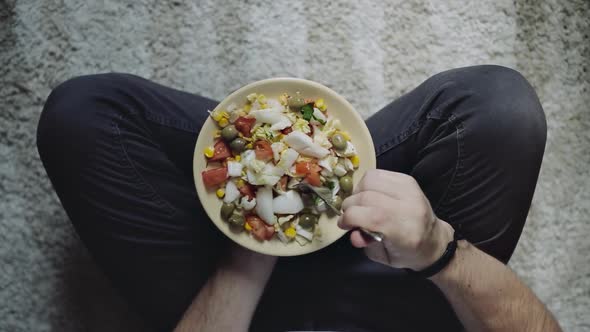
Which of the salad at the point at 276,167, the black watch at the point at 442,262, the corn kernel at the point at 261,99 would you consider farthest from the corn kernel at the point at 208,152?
the black watch at the point at 442,262

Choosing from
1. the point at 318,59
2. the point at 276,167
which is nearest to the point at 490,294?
the point at 276,167

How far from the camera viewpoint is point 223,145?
0.81 meters

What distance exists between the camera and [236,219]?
0.78 meters

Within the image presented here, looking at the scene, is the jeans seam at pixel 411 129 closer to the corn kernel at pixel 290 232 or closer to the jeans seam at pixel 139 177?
the corn kernel at pixel 290 232

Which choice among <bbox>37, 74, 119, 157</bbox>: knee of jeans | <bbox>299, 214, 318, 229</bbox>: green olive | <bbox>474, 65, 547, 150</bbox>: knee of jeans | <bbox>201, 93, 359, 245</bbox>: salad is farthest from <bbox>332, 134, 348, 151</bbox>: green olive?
<bbox>37, 74, 119, 157</bbox>: knee of jeans

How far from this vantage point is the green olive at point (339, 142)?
0.79 meters

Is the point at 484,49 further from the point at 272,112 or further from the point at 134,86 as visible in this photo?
the point at 134,86

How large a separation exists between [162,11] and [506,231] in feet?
2.72

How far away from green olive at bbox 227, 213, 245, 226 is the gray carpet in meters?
0.45

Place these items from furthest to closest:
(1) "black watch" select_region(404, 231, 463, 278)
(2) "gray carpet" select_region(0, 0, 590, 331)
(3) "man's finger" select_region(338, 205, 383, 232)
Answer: (2) "gray carpet" select_region(0, 0, 590, 331) → (1) "black watch" select_region(404, 231, 463, 278) → (3) "man's finger" select_region(338, 205, 383, 232)

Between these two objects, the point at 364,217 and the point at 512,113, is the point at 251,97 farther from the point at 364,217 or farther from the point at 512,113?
the point at 512,113

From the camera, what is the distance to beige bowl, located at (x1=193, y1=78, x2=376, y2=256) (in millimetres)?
790

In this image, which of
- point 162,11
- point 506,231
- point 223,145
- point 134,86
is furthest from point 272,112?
point 162,11

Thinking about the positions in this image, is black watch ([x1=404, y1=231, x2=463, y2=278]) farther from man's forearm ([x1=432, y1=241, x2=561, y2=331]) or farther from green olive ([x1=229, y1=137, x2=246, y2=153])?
green olive ([x1=229, y1=137, x2=246, y2=153])
